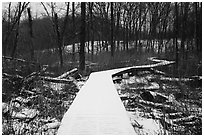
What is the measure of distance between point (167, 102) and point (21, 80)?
220 inches

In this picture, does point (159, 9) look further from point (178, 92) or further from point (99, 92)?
point (99, 92)

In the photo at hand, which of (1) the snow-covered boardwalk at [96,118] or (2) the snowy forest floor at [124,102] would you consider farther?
(2) the snowy forest floor at [124,102]

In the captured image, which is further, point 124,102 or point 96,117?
point 124,102

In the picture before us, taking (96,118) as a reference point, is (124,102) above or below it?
below

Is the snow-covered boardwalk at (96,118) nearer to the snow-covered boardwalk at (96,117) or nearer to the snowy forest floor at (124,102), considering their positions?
the snow-covered boardwalk at (96,117)

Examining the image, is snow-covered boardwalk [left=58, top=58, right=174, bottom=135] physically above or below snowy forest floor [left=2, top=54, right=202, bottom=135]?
above

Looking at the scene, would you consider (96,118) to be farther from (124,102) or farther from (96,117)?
(124,102)

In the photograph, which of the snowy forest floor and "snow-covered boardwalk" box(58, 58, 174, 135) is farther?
the snowy forest floor

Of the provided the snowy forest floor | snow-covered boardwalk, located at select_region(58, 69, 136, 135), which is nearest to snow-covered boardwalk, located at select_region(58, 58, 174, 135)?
snow-covered boardwalk, located at select_region(58, 69, 136, 135)

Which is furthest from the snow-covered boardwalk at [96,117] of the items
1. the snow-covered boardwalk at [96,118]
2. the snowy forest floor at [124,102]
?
the snowy forest floor at [124,102]

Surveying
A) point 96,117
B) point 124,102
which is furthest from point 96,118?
point 124,102

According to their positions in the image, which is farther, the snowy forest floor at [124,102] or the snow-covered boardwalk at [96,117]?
the snowy forest floor at [124,102]

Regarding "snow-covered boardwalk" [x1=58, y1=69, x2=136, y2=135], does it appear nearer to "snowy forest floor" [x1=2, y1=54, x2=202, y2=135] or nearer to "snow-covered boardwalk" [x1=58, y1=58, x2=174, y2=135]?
"snow-covered boardwalk" [x1=58, y1=58, x2=174, y2=135]

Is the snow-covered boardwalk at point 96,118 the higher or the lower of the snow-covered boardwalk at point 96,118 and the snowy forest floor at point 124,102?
the higher
